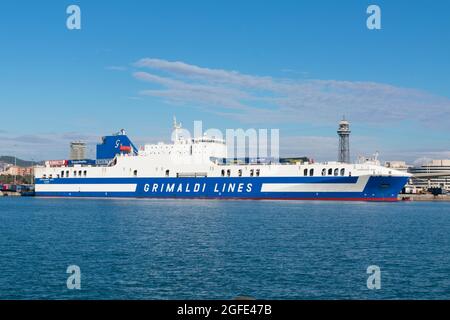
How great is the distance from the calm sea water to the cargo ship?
28.5 m

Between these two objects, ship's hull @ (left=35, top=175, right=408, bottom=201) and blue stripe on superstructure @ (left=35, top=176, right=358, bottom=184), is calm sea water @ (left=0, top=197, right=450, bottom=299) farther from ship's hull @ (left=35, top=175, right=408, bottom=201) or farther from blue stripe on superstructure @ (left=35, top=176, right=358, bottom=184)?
blue stripe on superstructure @ (left=35, top=176, right=358, bottom=184)

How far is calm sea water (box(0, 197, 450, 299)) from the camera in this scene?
18.5 metres

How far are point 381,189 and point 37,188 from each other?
204 feet

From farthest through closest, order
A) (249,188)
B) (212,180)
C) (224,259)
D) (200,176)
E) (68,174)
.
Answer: (68,174)
(200,176)
(212,180)
(249,188)
(224,259)

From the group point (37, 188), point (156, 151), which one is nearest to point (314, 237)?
point (156, 151)

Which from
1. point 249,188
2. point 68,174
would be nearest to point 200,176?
point 249,188

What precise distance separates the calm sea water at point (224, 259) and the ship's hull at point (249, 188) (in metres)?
27.8

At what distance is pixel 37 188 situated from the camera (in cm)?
9781

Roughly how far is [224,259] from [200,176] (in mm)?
54244

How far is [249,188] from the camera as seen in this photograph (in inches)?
2950

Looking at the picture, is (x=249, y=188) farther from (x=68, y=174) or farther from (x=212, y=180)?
(x=68, y=174)

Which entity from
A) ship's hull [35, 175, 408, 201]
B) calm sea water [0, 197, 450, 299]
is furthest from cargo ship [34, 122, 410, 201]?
calm sea water [0, 197, 450, 299]

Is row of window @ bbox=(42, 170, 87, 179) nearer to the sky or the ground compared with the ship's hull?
nearer to the sky
